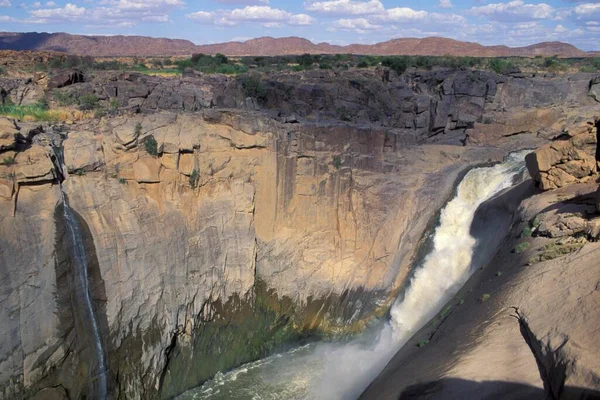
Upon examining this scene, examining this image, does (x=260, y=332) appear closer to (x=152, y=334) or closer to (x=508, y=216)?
(x=152, y=334)

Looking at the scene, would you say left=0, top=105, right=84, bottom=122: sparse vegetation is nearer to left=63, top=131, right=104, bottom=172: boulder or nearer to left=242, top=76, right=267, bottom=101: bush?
left=63, top=131, right=104, bottom=172: boulder

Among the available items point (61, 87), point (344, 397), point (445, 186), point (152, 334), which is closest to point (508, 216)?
point (445, 186)

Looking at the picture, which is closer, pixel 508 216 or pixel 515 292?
pixel 515 292

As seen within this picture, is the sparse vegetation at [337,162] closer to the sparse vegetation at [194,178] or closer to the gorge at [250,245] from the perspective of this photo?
the gorge at [250,245]

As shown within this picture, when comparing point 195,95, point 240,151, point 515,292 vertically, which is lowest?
point 515,292

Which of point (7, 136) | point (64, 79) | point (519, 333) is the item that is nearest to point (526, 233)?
point (519, 333)

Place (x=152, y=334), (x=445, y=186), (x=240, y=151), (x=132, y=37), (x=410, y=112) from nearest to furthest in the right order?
(x=152, y=334) → (x=240, y=151) → (x=445, y=186) → (x=410, y=112) → (x=132, y=37)

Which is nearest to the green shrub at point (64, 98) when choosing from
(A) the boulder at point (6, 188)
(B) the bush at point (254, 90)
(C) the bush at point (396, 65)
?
(B) the bush at point (254, 90)

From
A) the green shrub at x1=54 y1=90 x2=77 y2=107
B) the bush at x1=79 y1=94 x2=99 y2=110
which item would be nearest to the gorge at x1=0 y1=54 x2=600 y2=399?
the green shrub at x1=54 y1=90 x2=77 y2=107
